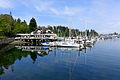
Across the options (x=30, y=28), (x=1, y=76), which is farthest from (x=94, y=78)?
(x=30, y=28)

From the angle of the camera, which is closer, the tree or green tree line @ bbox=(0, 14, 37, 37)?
green tree line @ bbox=(0, 14, 37, 37)

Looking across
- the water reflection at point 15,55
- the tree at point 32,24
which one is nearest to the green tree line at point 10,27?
the tree at point 32,24

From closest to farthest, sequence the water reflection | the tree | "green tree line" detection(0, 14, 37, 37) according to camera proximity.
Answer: the water reflection → "green tree line" detection(0, 14, 37, 37) → the tree

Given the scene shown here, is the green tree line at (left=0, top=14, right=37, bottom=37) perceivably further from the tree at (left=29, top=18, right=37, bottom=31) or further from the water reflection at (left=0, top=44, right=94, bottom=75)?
the water reflection at (left=0, top=44, right=94, bottom=75)

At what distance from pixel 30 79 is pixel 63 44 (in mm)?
53548

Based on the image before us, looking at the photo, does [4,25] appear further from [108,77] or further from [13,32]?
[108,77]

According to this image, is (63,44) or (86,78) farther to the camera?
(63,44)

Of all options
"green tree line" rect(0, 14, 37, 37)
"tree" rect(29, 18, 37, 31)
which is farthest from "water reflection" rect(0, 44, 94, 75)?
"tree" rect(29, 18, 37, 31)

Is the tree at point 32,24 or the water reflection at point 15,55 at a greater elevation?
the tree at point 32,24

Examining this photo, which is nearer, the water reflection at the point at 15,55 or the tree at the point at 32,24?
the water reflection at the point at 15,55

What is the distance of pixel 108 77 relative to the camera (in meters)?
27.4

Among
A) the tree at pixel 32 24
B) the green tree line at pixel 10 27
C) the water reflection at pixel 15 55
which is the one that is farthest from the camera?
the tree at pixel 32 24

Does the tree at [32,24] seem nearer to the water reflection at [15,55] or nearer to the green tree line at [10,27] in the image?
the green tree line at [10,27]

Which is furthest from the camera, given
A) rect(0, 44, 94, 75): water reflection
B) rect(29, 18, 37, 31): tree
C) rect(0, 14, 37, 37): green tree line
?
rect(29, 18, 37, 31): tree
